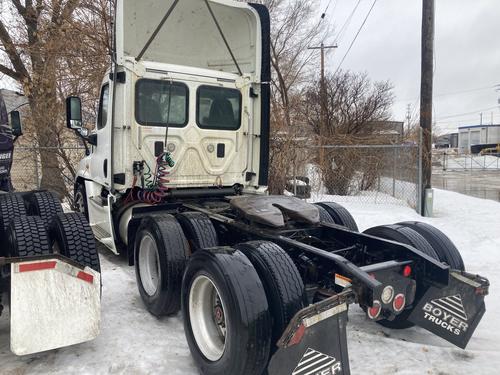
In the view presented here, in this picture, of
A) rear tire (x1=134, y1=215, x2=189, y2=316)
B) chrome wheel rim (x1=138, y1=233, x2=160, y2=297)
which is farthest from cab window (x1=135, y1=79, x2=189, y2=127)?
chrome wheel rim (x1=138, y1=233, x2=160, y2=297)

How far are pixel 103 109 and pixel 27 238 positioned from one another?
3.01 meters

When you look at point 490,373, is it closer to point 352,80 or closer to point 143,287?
point 143,287

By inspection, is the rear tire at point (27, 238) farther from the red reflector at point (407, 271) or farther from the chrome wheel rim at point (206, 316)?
the red reflector at point (407, 271)

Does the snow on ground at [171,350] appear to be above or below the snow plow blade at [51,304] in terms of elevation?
below

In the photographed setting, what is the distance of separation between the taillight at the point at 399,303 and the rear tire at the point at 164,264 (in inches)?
78.0

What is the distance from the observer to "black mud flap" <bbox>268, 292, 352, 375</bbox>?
2566 mm

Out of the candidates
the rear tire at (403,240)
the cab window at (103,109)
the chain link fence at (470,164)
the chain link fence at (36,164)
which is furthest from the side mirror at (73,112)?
the chain link fence at (470,164)

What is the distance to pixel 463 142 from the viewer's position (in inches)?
2995

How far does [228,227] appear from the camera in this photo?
4594 millimetres

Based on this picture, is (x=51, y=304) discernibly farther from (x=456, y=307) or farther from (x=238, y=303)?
(x=456, y=307)

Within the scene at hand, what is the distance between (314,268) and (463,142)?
269 ft

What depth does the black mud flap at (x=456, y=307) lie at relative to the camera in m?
3.49

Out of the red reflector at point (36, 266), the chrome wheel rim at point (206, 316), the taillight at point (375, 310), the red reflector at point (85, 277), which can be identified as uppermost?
the red reflector at point (36, 266)

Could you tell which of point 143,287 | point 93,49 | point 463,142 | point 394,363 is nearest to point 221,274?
point 394,363
